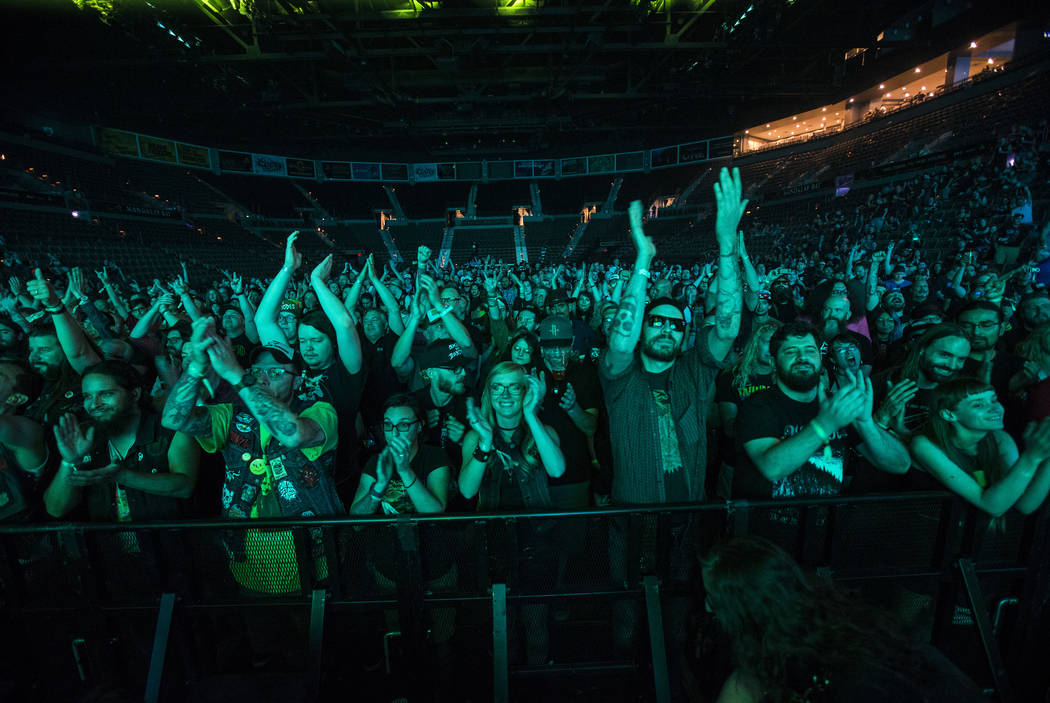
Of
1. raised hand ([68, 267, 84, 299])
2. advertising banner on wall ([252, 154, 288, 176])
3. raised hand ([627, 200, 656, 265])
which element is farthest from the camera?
advertising banner on wall ([252, 154, 288, 176])

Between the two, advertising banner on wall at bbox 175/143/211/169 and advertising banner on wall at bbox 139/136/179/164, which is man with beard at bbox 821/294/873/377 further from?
advertising banner on wall at bbox 175/143/211/169

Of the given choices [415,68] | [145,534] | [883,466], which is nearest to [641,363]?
[883,466]

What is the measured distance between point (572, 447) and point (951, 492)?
5.51 feet

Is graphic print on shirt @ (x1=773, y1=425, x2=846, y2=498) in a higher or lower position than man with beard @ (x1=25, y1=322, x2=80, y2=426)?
lower

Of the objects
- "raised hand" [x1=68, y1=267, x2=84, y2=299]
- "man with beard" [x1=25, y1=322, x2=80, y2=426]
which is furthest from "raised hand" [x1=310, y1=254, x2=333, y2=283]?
"raised hand" [x1=68, y1=267, x2=84, y2=299]

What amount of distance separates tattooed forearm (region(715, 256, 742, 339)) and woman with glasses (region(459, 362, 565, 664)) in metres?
1.01

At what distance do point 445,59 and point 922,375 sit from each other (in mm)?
18387

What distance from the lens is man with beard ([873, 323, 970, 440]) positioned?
2.38 meters

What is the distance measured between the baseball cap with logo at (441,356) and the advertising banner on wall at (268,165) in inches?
1397

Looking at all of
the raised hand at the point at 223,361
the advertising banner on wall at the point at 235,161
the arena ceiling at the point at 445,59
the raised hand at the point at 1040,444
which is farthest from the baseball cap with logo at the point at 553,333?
the advertising banner on wall at the point at 235,161

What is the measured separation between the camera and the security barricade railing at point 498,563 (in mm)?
1932

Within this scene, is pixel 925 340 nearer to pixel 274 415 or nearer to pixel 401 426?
pixel 401 426

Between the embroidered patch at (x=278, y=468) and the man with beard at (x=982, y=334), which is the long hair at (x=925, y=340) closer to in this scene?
the man with beard at (x=982, y=334)

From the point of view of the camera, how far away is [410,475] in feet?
6.90
